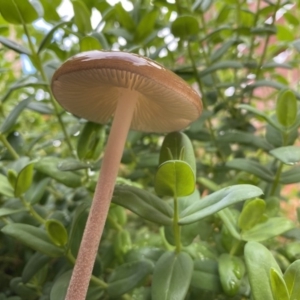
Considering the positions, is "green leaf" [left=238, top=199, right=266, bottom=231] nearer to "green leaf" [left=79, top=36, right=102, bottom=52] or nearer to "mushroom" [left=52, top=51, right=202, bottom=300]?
"mushroom" [left=52, top=51, right=202, bottom=300]

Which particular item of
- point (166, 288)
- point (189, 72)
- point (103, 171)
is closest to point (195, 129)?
point (189, 72)

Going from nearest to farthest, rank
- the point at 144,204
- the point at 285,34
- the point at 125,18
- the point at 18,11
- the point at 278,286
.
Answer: the point at 278,286 < the point at 144,204 < the point at 18,11 < the point at 125,18 < the point at 285,34

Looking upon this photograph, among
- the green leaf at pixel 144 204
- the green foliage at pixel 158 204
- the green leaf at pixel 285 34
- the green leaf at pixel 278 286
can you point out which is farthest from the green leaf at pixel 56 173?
the green leaf at pixel 285 34

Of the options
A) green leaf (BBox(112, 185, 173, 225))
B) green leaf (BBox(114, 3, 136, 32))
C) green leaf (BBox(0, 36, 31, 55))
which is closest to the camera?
green leaf (BBox(112, 185, 173, 225))

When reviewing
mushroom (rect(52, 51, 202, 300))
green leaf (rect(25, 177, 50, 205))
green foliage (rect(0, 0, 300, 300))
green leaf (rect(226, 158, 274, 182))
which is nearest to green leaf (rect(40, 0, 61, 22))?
green foliage (rect(0, 0, 300, 300))

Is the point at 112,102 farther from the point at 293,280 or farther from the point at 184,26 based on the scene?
the point at 293,280

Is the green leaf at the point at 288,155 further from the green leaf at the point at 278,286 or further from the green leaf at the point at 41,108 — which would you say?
the green leaf at the point at 41,108

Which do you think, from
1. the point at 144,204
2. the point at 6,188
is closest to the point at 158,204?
the point at 144,204
